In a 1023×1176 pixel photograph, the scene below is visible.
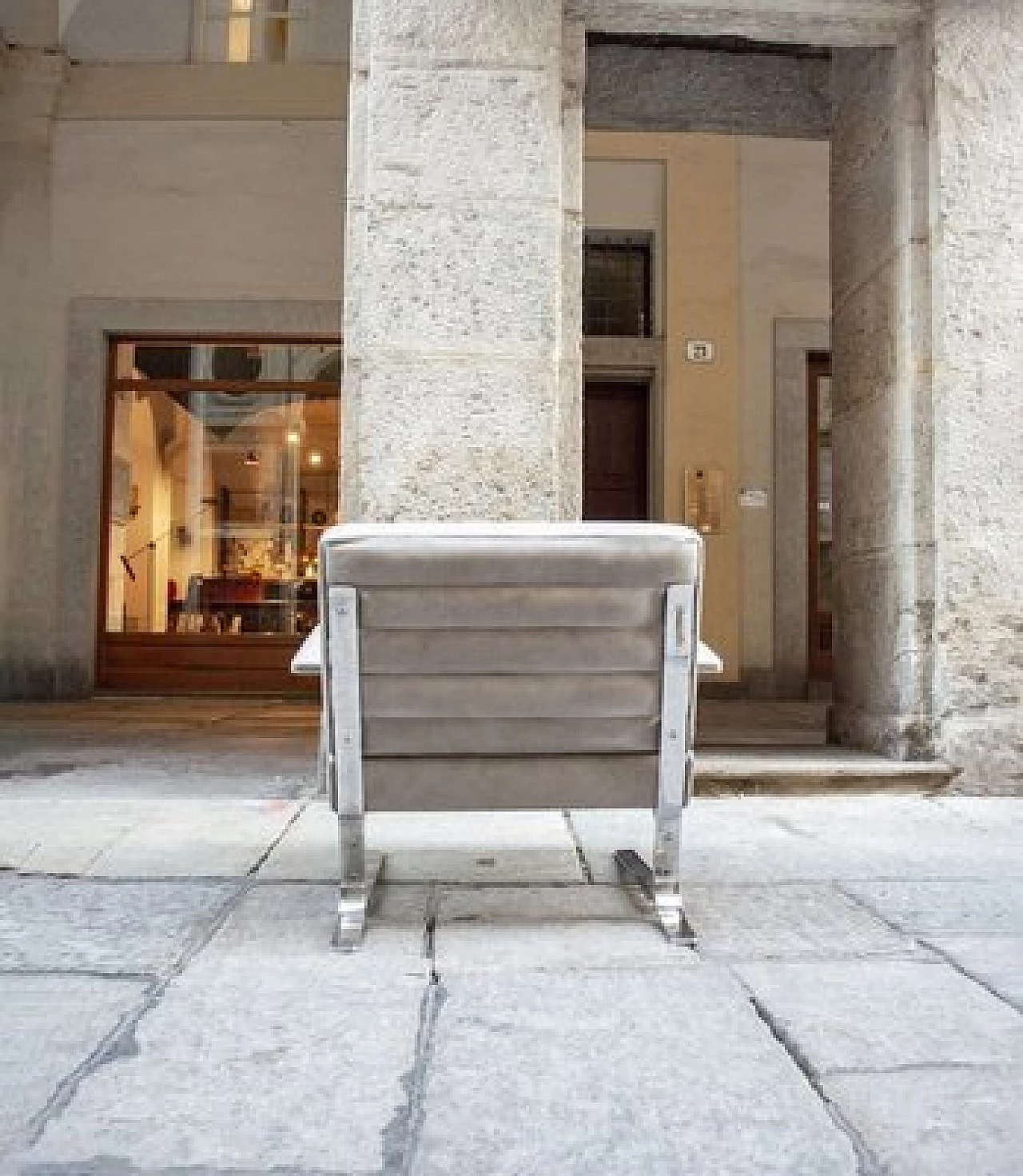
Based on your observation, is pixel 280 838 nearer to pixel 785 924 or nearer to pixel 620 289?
pixel 785 924

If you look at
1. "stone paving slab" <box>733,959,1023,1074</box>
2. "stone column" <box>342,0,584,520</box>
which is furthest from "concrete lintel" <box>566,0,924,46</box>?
"stone paving slab" <box>733,959,1023,1074</box>

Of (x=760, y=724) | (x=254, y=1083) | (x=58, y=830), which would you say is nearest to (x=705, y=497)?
(x=760, y=724)

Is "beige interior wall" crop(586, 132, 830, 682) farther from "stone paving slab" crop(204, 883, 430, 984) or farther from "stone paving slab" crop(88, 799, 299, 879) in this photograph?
"stone paving slab" crop(204, 883, 430, 984)

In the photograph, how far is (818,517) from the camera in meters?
10.2

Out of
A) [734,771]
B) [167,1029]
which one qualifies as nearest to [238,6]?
[734,771]

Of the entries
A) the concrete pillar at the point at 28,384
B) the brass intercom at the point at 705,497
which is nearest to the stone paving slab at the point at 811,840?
the brass intercom at the point at 705,497

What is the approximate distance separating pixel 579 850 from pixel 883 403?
8.63 ft

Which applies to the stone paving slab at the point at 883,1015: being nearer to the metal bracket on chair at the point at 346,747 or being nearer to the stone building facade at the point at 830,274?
the metal bracket on chair at the point at 346,747

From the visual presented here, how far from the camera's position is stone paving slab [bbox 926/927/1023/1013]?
1993mm

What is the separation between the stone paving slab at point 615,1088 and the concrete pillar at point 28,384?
8334 mm

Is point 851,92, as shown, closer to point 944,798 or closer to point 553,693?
point 944,798

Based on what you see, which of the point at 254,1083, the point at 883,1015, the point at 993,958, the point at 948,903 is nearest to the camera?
the point at 254,1083

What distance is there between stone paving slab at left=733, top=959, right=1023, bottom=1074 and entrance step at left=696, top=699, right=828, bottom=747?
122 inches

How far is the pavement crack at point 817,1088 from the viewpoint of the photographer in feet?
4.40
